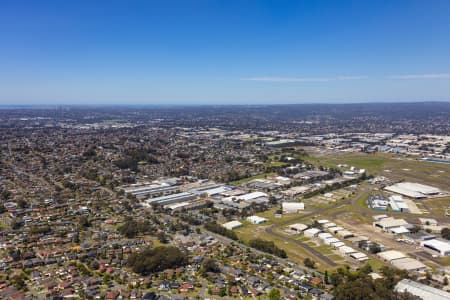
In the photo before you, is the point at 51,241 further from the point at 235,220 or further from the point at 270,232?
the point at 270,232

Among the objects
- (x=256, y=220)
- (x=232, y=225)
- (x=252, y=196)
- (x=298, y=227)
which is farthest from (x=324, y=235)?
(x=252, y=196)

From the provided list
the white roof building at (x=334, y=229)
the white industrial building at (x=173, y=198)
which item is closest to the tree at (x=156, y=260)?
the white roof building at (x=334, y=229)

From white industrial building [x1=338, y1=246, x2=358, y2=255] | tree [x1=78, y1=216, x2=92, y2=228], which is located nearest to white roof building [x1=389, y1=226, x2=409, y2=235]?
white industrial building [x1=338, y1=246, x2=358, y2=255]

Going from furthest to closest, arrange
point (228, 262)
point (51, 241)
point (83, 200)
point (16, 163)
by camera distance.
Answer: point (16, 163) → point (83, 200) → point (51, 241) → point (228, 262)

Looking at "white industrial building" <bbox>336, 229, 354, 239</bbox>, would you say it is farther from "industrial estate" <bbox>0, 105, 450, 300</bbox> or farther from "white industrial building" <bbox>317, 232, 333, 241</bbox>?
"white industrial building" <bbox>317, 232, 333, 241</bbox>

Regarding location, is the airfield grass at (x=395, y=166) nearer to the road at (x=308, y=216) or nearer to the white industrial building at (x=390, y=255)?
the road at (x=308, y=216)

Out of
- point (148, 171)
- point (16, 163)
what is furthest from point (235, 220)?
point (16, 163)
